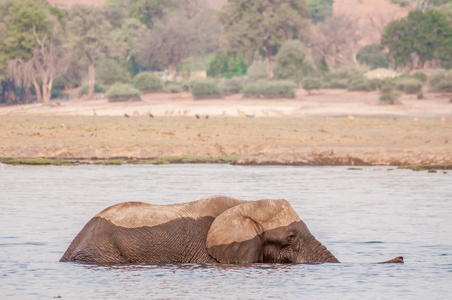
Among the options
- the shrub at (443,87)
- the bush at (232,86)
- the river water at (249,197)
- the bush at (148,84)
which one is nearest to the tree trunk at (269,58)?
the bush at (232,86)

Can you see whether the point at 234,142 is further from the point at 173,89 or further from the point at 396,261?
the point at 173,89

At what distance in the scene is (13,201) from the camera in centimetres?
2067

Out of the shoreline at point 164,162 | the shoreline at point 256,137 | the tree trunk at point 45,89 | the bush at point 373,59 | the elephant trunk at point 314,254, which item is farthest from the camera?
the bush at point 373,59

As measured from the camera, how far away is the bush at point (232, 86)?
7112 cm

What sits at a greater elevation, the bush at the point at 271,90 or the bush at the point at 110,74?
the bush at the point at 110,74

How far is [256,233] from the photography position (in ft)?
34.6

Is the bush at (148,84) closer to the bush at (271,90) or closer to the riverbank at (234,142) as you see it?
the bush at (271,90)

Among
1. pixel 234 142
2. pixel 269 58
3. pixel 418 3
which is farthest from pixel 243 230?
pixel 418 3

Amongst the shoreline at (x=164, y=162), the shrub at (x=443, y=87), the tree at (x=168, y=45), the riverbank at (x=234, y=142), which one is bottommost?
the shoreline at (x=164, y=162)

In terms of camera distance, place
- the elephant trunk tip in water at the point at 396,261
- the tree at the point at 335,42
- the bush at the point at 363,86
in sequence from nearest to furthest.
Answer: the elephant trunk tip in water at the point at 396,261, the bush at the point at 363,86, the tree at the point at 335,42

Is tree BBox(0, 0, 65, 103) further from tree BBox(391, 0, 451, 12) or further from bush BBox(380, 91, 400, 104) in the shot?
tree BBox(391, 0, 451, 12)

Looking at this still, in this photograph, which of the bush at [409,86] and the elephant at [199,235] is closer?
the elephant at [199,235]

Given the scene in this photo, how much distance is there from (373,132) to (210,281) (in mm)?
30626

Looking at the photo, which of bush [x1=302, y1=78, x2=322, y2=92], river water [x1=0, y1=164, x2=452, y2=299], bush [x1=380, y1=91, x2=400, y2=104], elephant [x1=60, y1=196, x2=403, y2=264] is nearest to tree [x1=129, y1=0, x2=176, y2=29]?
bush [x1=302, y1=78, x2=322, y2=92]
